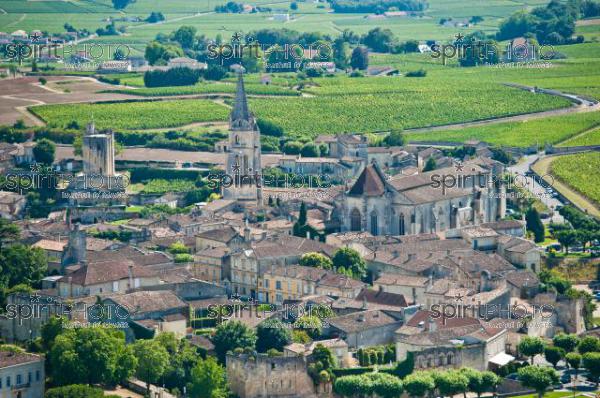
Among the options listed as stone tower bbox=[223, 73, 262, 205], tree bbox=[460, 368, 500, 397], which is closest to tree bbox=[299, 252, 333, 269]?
tree bbox=[460, 368, 500, 397]

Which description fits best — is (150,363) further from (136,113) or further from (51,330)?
(136,113)

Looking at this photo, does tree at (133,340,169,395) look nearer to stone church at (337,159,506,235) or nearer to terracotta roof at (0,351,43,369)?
terracotta roof at (0,351,43,369)

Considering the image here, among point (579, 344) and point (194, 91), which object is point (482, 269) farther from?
point (194, 91)

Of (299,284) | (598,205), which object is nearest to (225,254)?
(299,284)

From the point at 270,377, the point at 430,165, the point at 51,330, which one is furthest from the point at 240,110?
the point at 270,377

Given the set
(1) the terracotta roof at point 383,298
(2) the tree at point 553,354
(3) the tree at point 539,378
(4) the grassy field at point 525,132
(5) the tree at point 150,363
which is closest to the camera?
(3) the tree at point 539,378

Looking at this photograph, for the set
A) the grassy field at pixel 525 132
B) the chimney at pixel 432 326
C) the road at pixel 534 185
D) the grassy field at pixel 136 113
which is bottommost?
the grassy field at pixel 525 132

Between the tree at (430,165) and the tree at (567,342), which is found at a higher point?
the tree at (430,165)

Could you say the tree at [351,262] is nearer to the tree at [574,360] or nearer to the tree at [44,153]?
the tree at [574,360]

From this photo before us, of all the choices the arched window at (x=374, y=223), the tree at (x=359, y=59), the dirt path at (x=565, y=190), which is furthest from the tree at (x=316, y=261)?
the tree at (x=359, y=59)
